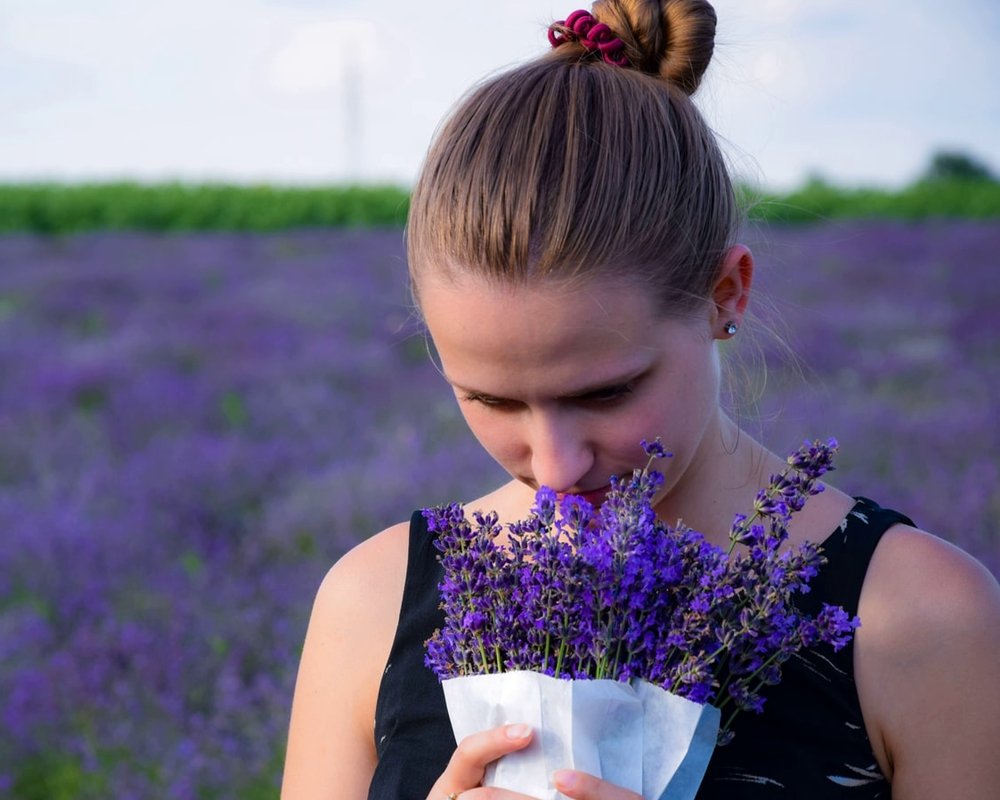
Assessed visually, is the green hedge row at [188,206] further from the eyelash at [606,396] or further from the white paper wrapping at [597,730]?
the white paper wrapping at [597,730]

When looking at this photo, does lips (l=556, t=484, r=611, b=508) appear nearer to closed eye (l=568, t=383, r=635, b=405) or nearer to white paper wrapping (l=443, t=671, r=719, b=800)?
closed eye (l=568, t=383, r=635, b=405)

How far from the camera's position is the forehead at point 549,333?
1.60m

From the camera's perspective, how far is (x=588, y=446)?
165 cm

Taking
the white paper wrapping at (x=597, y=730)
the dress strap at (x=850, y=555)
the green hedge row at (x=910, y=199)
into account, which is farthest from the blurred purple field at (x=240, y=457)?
the green hedge row at (x=910, y=199)

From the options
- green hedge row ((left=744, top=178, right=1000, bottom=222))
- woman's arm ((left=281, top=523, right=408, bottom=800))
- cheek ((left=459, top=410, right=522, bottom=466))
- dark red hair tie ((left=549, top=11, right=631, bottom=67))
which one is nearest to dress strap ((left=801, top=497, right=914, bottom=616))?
cheek ((left=459, top=410, right=522, bottom=466))

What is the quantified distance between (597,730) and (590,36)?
1100mm

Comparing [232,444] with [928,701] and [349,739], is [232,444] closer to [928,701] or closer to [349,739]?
[349,739]

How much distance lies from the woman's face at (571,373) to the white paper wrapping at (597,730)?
0.33 m

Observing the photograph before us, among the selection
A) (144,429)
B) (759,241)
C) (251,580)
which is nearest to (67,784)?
(251,580)

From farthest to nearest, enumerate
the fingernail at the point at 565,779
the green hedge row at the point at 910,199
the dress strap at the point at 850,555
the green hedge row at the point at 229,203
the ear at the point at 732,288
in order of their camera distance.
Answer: the green hedge row at the point at 229,203
the green hedge row at the point at 910,199
the ear at the point at 732,288
the dress strap at the point at 850,555
the fingernail at the point at 565,779

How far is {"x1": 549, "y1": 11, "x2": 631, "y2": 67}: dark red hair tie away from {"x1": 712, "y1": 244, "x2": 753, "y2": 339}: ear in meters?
0.35

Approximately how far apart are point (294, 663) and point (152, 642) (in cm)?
69

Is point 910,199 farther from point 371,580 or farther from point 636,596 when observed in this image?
point 636,596

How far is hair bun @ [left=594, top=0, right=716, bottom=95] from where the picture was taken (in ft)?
6.31
